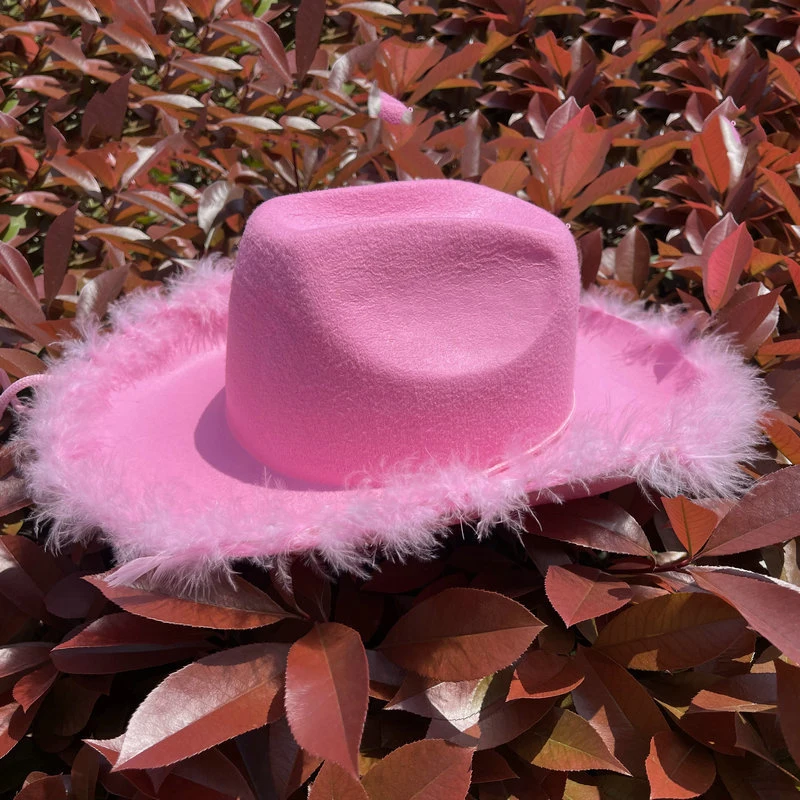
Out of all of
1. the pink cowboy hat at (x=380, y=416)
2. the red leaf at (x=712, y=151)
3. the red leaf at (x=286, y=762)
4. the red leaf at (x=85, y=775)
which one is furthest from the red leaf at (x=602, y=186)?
the red leaf at (x=85, y=775)

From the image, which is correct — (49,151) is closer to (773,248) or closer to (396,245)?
(396,245)

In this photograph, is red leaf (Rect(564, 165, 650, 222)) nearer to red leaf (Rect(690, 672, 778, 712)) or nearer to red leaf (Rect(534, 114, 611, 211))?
red leaf (Rect(534, 114, 611, 211))

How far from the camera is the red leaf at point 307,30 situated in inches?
58.6

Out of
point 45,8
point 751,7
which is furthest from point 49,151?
point 751,7

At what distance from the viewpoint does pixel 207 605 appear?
0.72 metres

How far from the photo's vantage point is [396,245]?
33.2 inches

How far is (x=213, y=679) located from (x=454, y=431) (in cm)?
36

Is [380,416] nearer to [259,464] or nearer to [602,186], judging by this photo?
[259,464]

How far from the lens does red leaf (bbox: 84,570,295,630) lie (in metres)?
0.70

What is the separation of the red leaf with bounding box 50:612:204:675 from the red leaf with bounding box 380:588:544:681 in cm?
22

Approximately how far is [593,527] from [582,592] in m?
0.08

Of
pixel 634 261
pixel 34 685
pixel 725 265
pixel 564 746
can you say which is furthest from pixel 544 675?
pixel 634 261

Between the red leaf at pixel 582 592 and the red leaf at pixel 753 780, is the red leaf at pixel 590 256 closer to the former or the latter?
the red leaf at pixel 582 592

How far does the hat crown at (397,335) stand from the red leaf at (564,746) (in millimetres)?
286
